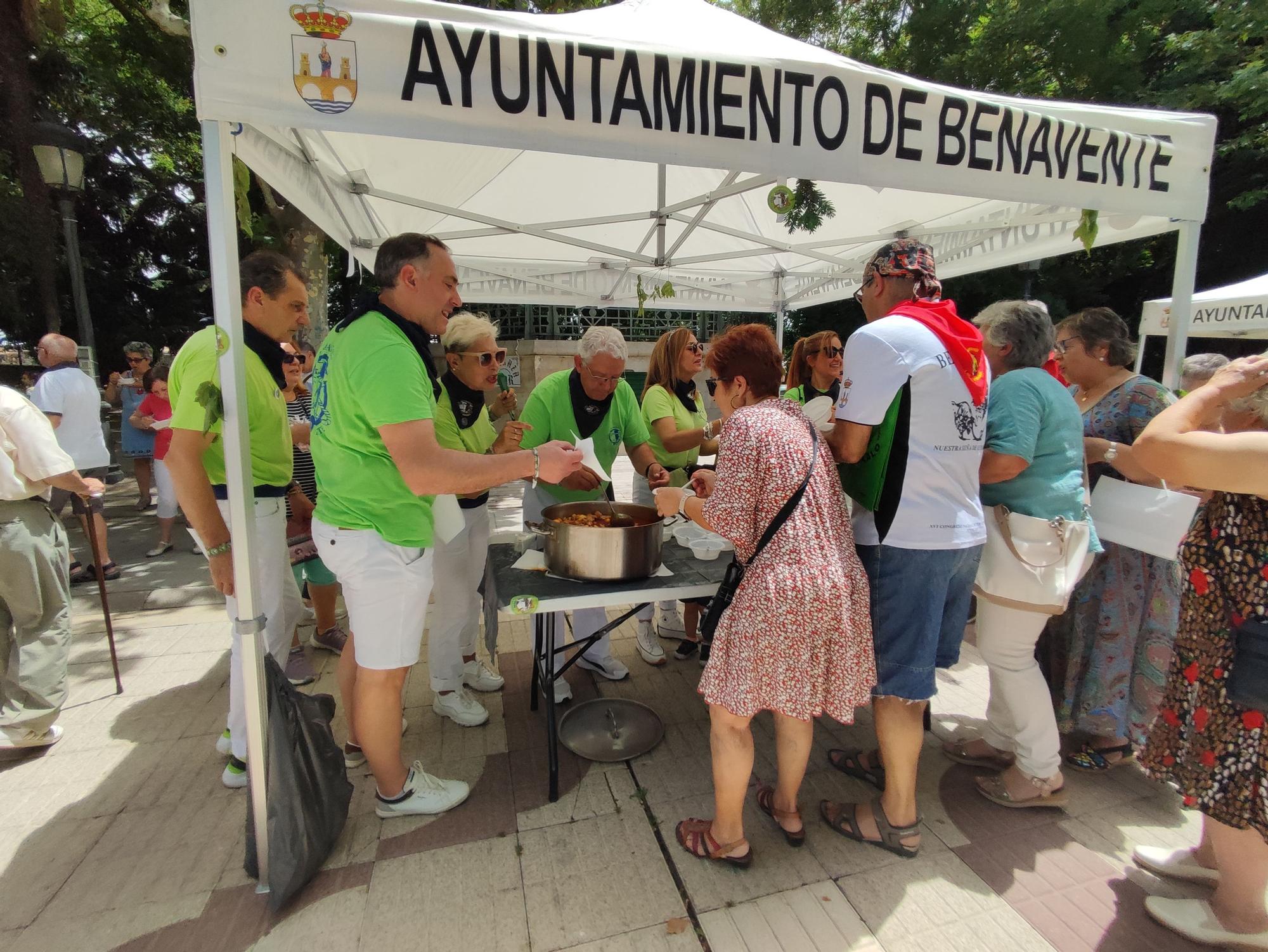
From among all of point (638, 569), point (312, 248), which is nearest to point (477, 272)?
point (312, 248)

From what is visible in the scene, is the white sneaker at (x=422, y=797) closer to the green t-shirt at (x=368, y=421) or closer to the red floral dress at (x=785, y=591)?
the green t-shirt at (x=368, y=421)

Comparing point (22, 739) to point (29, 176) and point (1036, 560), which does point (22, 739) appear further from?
point (29, 176)

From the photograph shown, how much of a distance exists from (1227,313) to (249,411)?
7.85 metres

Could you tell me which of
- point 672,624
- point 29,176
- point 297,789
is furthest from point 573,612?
point 29,176

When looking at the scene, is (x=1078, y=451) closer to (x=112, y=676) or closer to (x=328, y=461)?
(x=328, y=461)

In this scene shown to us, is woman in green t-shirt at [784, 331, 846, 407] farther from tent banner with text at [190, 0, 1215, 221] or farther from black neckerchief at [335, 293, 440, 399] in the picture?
black neckerchief at [335, 293, 440, 399]

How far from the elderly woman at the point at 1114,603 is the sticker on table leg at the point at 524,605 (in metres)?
2.25

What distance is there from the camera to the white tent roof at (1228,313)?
552 centimetres

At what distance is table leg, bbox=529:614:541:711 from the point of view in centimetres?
260

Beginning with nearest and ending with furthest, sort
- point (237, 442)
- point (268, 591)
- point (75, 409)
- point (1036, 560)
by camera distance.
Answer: point (237, 442)
point (1036, 560)
point (268, 591)
point (75, 409)

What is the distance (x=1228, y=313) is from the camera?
226 inches

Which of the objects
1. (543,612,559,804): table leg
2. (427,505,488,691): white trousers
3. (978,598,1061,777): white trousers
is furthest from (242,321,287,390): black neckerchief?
(978,598,1061,777): white trousers

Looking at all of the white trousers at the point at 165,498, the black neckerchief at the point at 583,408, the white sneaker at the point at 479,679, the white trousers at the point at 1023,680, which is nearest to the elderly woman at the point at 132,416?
the white trousers at the point at 165,498

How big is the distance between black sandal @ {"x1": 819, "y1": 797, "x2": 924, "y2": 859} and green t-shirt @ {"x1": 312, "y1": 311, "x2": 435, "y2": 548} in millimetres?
1752
